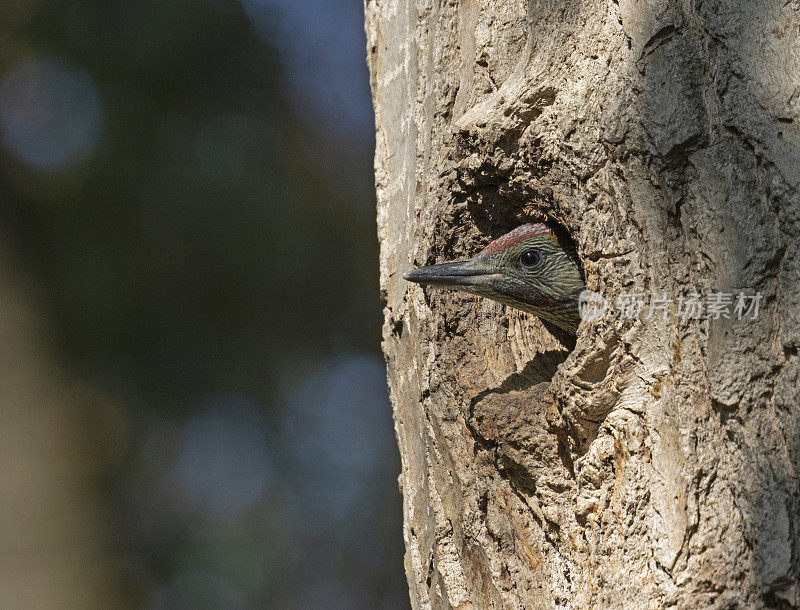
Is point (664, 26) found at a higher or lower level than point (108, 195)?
lower

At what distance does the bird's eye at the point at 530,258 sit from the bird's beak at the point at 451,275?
263mm

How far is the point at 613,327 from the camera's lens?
1.67 meters

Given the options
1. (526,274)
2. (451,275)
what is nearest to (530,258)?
(526,274)

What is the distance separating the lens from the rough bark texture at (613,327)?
147cm

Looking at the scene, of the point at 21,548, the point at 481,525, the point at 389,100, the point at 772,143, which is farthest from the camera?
the point at 21,548

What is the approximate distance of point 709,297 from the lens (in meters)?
1.56

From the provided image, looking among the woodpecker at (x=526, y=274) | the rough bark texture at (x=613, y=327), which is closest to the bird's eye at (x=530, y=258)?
the woodpecker at (x=526, y=274)

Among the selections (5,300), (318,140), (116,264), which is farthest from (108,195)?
(318,140)

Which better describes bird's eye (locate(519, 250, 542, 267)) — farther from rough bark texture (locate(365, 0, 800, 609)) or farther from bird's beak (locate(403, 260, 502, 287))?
bird's beak (locate(403, 260, 502, 287))

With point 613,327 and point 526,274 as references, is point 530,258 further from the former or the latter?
point 613,327

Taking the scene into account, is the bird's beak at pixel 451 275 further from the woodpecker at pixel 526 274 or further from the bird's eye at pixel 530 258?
the bird's eye at pixel 530 258

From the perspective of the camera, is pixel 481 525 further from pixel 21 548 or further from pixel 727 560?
pixel 21 548

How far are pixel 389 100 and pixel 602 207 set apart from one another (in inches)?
43.7

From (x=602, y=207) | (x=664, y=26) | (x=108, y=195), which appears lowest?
(x=602, y=207)
